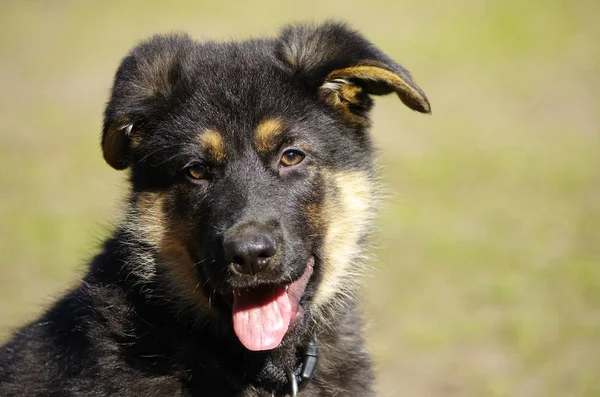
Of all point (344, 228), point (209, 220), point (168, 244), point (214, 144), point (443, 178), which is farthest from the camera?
point (443, 178)

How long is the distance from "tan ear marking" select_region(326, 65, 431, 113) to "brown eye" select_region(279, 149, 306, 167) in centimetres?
48

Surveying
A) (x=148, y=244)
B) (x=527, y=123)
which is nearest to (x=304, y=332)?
(x=148, y=244)

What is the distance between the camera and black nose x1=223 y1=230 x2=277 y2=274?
4246 millimetres

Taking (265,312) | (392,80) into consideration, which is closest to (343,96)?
(392,80)

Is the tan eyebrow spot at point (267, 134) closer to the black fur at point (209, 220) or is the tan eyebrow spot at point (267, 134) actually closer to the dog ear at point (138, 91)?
the black fur at point (209, 220)

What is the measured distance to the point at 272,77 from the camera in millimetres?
4867

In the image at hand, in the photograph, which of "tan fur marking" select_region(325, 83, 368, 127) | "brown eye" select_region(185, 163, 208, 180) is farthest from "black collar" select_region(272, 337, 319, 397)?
"tan fur marking" select_region(325, 83, 368, 127)

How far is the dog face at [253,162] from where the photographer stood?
14.7ft

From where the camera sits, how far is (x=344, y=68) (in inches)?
187

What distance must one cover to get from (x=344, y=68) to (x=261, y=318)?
1.48 metres

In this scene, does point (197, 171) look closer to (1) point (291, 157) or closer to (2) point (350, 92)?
(1) point (291, 157)

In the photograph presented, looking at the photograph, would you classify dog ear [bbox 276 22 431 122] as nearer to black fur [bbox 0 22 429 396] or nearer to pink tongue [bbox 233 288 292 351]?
black fur [bbox 0 22 429 396]

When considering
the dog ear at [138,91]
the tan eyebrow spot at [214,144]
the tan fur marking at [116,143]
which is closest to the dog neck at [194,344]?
the tan fur marking at [116,143]

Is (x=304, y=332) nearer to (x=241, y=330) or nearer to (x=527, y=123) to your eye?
(x=241, y=330)
